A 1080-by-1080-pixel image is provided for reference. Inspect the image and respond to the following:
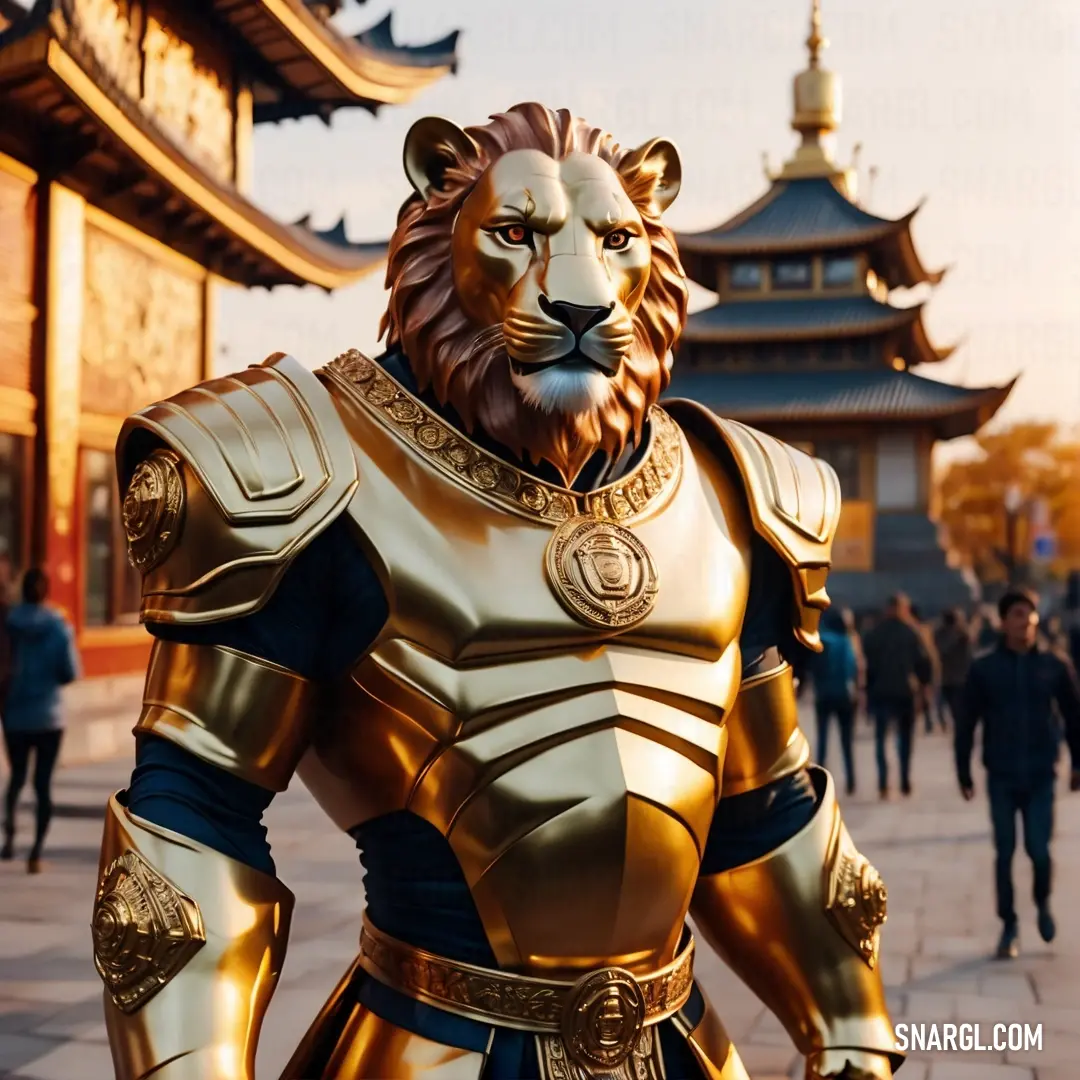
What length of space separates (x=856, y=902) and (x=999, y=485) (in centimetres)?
4794

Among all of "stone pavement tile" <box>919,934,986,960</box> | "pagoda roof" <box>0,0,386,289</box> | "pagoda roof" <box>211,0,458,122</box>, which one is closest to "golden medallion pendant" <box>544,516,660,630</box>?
"stone pavement tile" <box>919,934,986,960</box>

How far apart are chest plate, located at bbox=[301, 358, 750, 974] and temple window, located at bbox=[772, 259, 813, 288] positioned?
2874 centimetres

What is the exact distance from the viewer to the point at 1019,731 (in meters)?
5.04

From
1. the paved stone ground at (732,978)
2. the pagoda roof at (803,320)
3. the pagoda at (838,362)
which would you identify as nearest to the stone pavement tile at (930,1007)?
the paved stone ground at (732,978)

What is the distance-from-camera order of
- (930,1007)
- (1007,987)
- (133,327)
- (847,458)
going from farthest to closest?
(847,458), (133,327), (1007,987), (930,1007)

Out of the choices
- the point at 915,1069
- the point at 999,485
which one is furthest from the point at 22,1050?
the point at 999,485

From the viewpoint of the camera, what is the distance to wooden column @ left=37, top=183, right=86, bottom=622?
31.7ft

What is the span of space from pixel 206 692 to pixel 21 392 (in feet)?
29.5

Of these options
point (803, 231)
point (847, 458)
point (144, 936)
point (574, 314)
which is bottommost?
point (144, 936)

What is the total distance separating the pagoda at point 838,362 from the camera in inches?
1034

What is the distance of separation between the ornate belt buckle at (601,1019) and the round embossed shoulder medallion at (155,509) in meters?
0.58

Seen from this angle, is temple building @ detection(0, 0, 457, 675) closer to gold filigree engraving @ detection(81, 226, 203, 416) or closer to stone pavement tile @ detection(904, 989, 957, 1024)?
gold filigree engraving @ detection(81, 226, 203, 416)

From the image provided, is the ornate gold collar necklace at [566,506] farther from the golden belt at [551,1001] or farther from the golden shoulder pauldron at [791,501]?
the golden belt at [551,1001]

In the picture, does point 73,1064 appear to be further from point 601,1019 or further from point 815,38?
point 815,38
